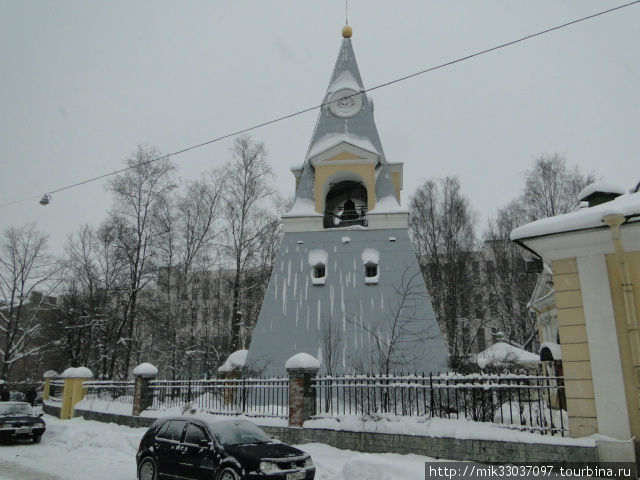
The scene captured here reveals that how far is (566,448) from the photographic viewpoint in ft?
26.5

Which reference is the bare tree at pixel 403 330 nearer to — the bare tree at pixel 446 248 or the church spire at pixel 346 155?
the church spire at pixel 346 155

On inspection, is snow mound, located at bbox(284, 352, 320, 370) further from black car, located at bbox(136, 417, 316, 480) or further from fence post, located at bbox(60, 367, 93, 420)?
fence post, located at bbox(60, 367, 93, 420)

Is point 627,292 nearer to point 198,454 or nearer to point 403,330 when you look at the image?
point 198,454

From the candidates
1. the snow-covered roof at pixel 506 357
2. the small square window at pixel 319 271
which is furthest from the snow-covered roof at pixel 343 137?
the snow-covered roof at pixel 506 357

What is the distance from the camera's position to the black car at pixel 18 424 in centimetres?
1308

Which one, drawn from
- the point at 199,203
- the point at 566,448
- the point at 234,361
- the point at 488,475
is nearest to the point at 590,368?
the point at 566,448

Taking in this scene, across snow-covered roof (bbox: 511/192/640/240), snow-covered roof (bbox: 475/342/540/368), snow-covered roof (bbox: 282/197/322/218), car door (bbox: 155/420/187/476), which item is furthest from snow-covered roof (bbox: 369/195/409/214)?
car door (bbox: 155/420/187/476)

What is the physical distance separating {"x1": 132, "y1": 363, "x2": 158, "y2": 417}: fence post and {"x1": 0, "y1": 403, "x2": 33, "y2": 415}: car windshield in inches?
114

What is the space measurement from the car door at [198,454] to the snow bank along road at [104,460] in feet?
5.92

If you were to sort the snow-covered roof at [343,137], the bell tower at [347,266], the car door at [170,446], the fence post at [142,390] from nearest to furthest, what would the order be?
the car door at [170,446] < the fence post at [142,390] < the bell tower at [347,266] < the snow-covered roof at [343,137]

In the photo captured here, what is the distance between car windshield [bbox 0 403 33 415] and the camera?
45.5ft

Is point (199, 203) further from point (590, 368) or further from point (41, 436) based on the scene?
point (590, 368)

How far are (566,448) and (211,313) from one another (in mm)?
29805

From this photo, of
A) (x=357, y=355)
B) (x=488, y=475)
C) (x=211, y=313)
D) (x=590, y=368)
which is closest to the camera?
(x=488, y=475)
